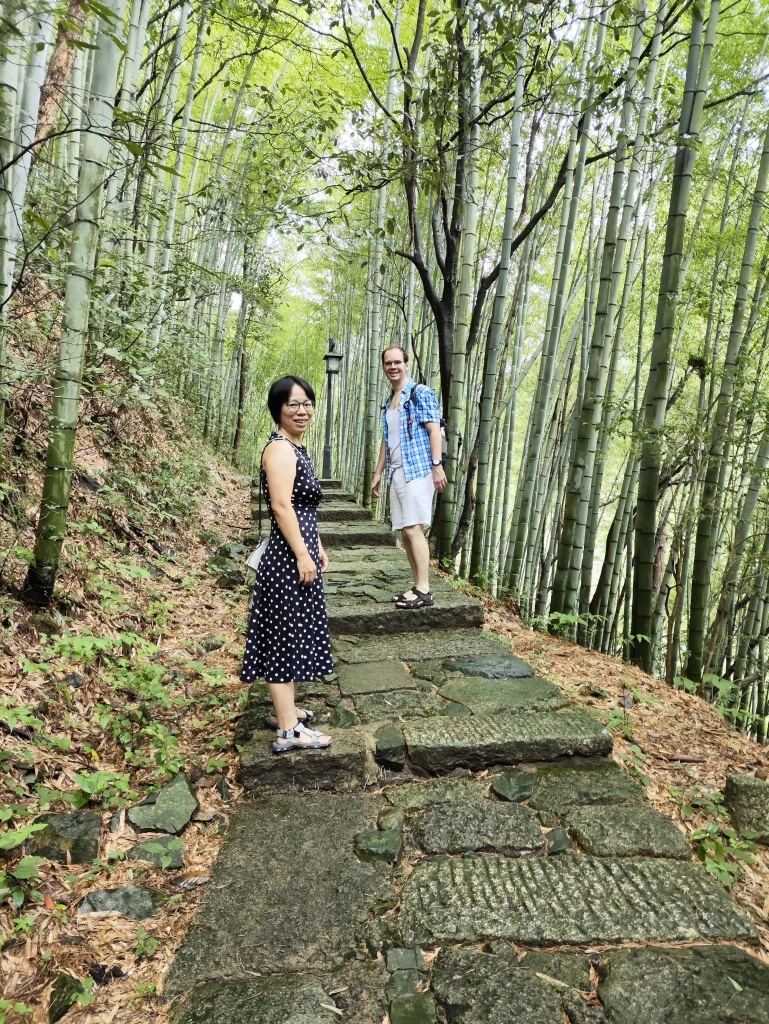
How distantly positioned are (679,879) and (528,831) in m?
0.44

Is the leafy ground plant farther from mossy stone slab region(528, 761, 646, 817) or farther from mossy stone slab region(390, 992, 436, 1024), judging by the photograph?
mossy stone slab region(390, 992, 436, 1024)

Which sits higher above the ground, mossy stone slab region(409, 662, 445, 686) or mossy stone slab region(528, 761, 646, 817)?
mossy stone slab region(409, 662, 445, 686)

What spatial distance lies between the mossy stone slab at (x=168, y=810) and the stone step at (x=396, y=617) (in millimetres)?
1510

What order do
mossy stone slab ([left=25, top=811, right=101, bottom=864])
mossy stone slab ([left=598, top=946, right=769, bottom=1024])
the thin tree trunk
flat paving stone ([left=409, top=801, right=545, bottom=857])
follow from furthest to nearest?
the thin tree trunk
flat paving stone ([left=409, top=801, right=545, bottom=857])
mossy stone slab ([left=25, top=811, right=101, bottom=864])
mossy stone slab ([left=598, top=946, right=769, bottom=1024])

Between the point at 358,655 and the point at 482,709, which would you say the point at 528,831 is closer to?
the point at 482,709

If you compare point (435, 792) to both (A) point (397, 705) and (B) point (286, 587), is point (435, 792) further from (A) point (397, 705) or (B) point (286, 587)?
(B) point (286, 587)

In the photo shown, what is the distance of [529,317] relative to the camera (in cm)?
1122

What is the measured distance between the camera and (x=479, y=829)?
191 cm

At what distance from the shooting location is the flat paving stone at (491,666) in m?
3.02

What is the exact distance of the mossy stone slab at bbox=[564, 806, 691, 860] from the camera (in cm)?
180

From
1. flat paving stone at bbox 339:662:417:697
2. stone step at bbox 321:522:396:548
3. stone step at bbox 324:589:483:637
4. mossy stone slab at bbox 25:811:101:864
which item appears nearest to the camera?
mossy stone slab at bbox 25:811:101:864

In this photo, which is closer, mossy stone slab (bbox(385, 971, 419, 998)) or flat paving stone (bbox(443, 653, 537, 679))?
mossy stone slab (bbox(385, 971, 419, 998))

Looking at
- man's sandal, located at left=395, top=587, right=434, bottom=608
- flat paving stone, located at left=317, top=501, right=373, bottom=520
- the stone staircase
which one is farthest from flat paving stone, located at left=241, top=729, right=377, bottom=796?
flat paving stone, located at left=317, top=501, right=373, bottom=520

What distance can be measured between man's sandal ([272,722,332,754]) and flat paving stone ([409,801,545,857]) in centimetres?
42
